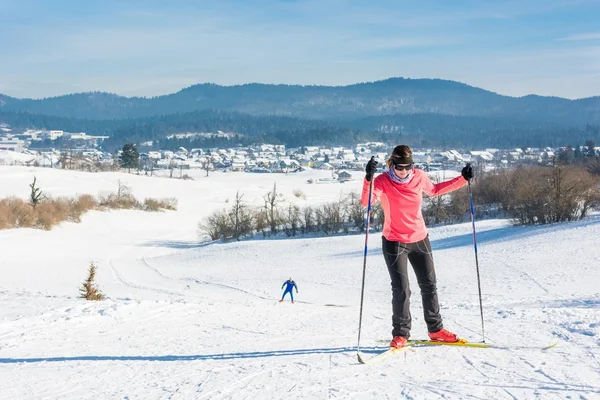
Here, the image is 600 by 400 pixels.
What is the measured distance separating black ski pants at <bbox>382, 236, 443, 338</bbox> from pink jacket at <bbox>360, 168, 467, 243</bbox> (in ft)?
0.32

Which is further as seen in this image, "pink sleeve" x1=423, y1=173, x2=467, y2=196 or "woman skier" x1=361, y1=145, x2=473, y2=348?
"pink sleeve" x1=423, y1=173, x2=467, y2=196

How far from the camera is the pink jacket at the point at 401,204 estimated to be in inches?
240

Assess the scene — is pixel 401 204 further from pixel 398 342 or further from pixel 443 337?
pixel 443 337

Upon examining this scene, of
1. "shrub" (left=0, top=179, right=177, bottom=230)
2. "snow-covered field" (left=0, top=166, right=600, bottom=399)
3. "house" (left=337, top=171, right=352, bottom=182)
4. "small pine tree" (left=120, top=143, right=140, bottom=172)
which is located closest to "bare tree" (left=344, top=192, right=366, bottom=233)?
"shrub" (left=0, top=179, right=177, bottom=230)

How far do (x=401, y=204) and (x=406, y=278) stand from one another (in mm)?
760

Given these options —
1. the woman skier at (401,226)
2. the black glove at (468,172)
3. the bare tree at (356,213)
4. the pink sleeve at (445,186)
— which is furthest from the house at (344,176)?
the woman skier at (401,226)

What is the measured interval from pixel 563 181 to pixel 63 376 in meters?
43.0

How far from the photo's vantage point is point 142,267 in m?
39.9

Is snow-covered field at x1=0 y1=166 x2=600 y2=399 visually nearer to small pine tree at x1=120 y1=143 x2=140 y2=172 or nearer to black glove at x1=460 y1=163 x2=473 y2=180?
black glove at x1=460 y1=163 x2=473 y2=180

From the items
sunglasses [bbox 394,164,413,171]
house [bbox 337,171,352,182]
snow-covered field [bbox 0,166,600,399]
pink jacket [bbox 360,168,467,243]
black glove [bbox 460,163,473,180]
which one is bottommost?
house [bbox 337,171,352,182]

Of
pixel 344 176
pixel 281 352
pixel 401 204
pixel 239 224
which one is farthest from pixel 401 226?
pixel 344 176

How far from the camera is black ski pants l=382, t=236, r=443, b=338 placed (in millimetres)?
6145

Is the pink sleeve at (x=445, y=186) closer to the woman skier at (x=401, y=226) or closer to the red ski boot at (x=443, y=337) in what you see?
the woman skier at (x=401, y=226)

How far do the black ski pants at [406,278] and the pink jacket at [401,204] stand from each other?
0.10 metres
